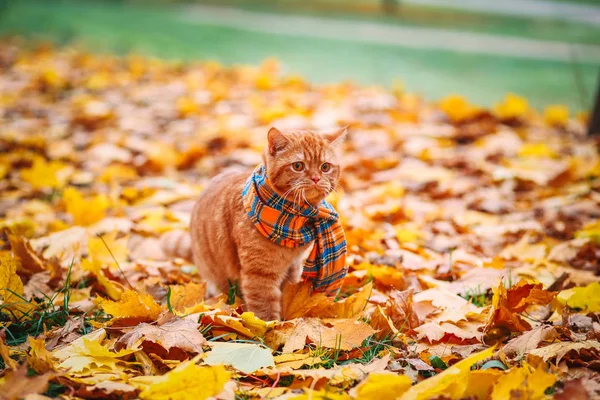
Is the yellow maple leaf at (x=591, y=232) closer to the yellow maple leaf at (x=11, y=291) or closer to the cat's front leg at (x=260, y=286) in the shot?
the cat's front leg at (x=260, y=286)

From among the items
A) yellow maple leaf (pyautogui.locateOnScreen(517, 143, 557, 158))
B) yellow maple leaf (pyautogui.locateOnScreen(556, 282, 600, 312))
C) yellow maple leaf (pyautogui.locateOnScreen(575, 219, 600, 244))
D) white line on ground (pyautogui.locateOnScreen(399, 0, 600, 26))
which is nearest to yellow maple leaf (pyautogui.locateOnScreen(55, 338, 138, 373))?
yellow maple leaf (pyautogui.locateOnScreen(556, 282, 600, 312))

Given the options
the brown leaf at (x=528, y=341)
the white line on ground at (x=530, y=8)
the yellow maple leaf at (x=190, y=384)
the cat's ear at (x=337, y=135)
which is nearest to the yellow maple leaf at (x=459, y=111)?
the white line on ground at (x=530, y=8)

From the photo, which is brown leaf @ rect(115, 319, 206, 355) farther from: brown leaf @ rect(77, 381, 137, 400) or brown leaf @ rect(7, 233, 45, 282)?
brown leaf @ rect(7, 233, 45, 282)

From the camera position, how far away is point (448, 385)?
1251mm

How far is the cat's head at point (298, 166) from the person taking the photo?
73.2 inches

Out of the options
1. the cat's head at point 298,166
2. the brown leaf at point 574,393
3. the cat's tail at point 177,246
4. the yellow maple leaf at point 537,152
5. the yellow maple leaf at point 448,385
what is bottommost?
the cat's tail at point 177,246

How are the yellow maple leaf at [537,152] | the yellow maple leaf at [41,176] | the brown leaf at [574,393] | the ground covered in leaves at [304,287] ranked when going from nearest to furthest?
the brown leaf at [574,393]
the ground covered in leaves at [304,287]
the yellow maple leaf at [41,176]
the yellow maple leaf at [537,152]

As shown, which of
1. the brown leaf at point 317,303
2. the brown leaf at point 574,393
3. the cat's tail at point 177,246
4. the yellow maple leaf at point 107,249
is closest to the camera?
the brown leaf at point 574,393

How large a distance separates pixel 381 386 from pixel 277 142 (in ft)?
3.18

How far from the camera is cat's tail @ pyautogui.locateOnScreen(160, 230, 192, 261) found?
2.56 m

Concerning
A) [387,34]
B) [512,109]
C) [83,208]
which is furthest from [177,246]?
[387,34]

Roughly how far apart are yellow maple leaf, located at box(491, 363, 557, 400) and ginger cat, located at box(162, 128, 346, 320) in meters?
0.77

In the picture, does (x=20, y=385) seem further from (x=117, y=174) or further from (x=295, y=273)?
(x=117, y=174)

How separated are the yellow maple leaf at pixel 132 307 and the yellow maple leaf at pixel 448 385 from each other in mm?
814
